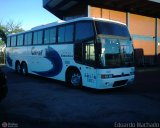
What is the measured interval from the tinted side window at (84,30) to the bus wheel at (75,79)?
63.0 inches

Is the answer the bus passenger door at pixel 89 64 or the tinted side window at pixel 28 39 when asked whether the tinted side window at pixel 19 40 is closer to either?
the tinted side window at pixel 28 39

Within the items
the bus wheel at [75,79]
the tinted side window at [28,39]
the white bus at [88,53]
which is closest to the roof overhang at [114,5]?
the tinted side window at [28,39]

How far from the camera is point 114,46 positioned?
9.88m

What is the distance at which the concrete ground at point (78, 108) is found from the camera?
6.01 metres

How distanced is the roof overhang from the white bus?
8735 mm

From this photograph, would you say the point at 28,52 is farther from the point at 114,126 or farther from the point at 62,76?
the point at 114,126

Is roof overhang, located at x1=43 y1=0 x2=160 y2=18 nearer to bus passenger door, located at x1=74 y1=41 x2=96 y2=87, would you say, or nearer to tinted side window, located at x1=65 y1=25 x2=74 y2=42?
tinted side window, located at x1=65 y1=25 x2=74 y2=42

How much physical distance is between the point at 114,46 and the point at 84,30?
4.86 feet

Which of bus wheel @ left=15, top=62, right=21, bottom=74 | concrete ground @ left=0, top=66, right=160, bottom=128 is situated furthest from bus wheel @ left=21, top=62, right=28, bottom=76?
concrete ground @ left=0, top=66, right=160, bottom=128

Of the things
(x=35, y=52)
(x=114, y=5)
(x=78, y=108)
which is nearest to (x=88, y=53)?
(x=78, y=108)

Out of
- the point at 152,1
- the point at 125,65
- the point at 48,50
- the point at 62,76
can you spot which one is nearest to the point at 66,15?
the point at 152,1

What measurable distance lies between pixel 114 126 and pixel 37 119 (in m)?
2.00

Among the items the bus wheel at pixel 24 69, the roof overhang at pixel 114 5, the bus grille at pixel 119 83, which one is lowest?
the bus grille at pixel 119 83

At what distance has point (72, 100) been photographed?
8.50 meters
